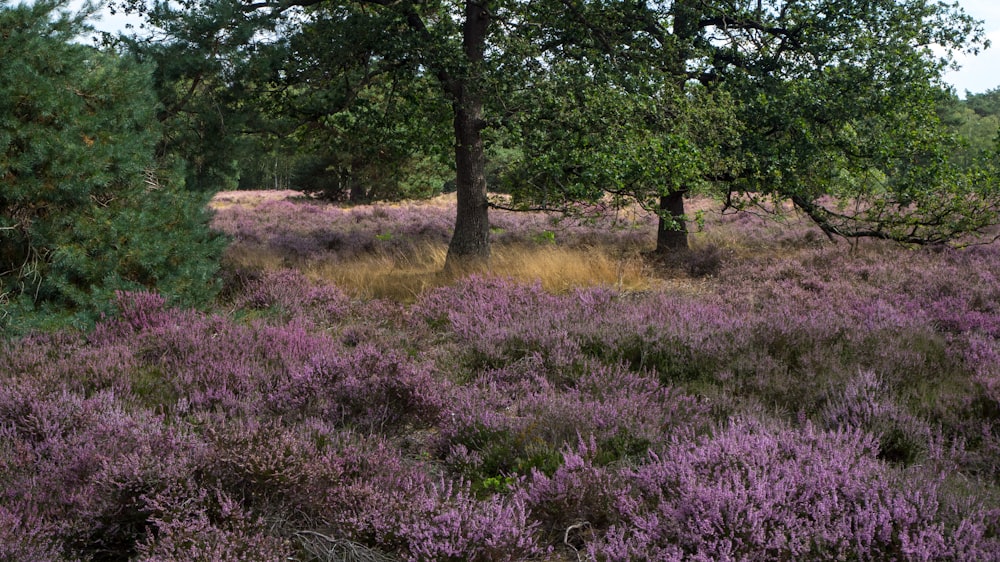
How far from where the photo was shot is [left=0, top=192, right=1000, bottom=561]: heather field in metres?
2.47

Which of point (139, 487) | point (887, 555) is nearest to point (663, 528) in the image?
point (887, 555)

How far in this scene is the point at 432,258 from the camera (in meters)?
11.8

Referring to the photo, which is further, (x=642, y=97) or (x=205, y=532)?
(x=642, y=97)

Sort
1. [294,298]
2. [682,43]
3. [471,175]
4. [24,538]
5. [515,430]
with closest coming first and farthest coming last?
[24,538]
[515,430]
[294,298]
[682,43]
[471,175]

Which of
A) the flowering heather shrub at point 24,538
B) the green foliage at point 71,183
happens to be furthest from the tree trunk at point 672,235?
the flowering heather shrub at point 24,538

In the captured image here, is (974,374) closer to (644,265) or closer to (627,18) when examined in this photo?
(644,265)

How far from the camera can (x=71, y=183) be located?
19.0 ft

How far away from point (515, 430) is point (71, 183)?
14.9 feet

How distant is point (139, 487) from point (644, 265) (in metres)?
9.47

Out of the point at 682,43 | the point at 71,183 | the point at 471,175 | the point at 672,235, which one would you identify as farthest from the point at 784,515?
the point at 672,235

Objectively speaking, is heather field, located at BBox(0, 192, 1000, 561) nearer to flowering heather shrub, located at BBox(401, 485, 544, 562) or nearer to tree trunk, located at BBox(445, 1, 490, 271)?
flowering heather shrub, located at BBox(401, 485, 544, 562)

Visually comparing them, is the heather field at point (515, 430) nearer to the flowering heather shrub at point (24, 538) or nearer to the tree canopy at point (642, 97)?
the flowering heather shrub at point (24, 538)

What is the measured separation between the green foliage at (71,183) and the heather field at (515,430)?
550mm

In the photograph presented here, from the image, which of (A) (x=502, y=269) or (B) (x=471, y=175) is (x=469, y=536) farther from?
(B) (x=471, y=175)
